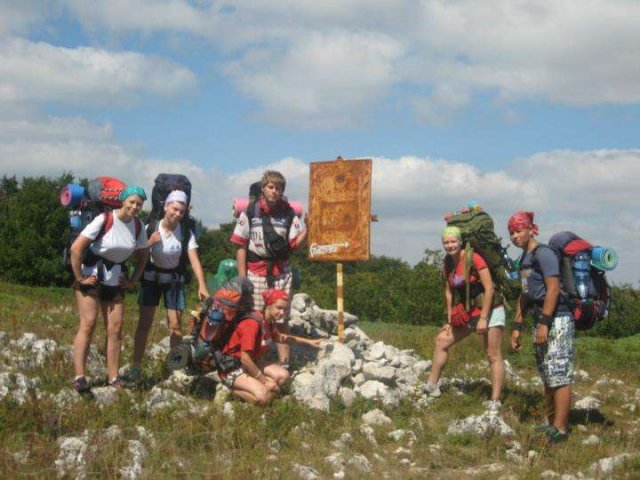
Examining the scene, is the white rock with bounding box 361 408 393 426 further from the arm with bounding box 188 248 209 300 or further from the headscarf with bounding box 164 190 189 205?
the headscarf with bounding box 164 190 189 205

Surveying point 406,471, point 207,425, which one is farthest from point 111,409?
point 406,471

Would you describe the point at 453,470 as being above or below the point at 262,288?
below

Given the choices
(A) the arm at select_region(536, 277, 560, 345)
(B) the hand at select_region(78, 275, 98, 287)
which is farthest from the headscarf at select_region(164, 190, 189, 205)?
(A) the arm at select_region(536, 277, 560, 345)

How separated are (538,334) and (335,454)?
209cm

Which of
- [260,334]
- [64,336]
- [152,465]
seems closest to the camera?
[152,465]

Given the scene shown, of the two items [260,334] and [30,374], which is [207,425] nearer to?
[260,334]

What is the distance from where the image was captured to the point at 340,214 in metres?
9.48

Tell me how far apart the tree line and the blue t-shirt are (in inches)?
38.3

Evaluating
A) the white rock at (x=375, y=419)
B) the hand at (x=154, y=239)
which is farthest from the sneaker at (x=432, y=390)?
the hand at (x=154, y=239)

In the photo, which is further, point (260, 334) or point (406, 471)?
point (260, 334)

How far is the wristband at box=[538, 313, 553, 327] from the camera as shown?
22.1ft

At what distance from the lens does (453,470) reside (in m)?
5.95

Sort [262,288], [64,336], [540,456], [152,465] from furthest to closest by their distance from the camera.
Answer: [64,336] → [262,288] → [540,456] → [152,465]

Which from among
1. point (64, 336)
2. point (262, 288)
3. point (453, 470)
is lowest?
point (453, 470)
